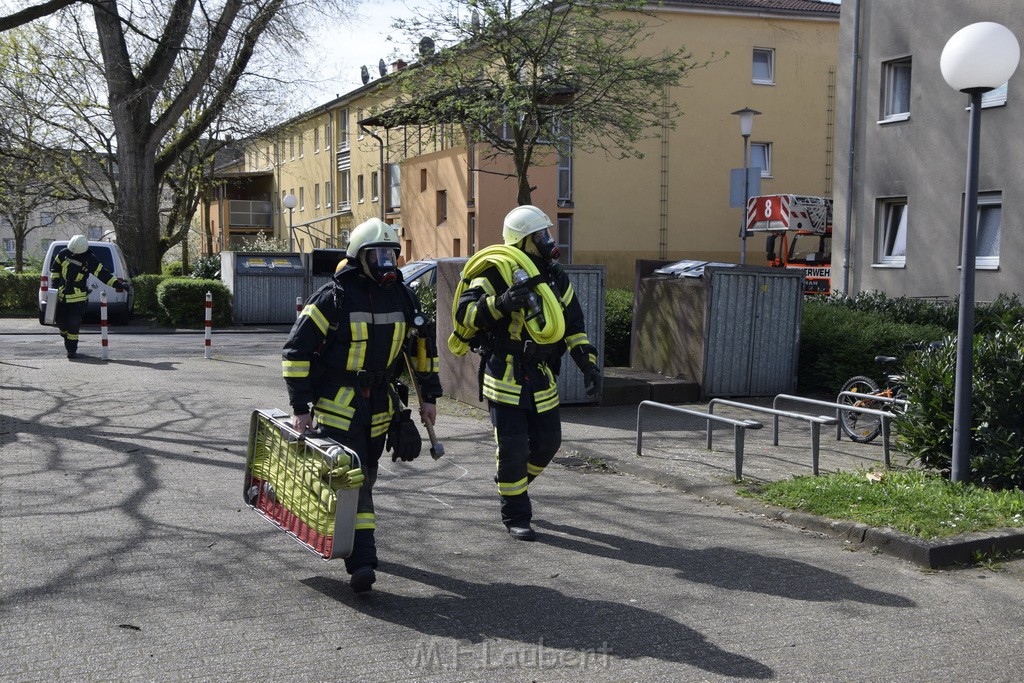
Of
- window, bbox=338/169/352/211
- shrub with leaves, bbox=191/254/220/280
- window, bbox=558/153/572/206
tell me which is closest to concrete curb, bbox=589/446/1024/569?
shrub with leaves, bbox=191/254/220/280

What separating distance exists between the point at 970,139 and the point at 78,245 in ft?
38.9

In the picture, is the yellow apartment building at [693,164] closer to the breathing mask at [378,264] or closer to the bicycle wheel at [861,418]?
the bicycle wheel at [861,418]

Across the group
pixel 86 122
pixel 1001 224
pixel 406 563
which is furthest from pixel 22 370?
pixel 86 122

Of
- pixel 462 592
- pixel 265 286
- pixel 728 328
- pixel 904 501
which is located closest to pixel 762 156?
pixel 265 286

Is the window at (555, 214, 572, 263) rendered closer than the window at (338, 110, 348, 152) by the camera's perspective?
Yes

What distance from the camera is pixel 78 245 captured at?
48.2ft

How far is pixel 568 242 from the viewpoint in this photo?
33750 millimetres

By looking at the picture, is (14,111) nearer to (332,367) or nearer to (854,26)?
(854,26)

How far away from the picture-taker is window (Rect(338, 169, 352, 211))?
167 ft

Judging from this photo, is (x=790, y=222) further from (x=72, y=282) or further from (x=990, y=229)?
(x=72, y=282)

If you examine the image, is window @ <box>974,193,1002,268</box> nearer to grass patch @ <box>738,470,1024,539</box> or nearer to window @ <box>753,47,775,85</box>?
grass patch @ <box>738,470,1024,539</box>

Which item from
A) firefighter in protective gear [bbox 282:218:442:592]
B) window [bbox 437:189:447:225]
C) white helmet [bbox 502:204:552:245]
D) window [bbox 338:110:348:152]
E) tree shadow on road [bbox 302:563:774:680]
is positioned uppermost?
window [bbox 338:110:348:152]

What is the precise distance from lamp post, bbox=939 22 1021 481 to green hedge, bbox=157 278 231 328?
61.1 ft

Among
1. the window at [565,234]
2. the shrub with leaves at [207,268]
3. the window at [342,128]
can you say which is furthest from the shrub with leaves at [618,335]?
the window at [342,128]
